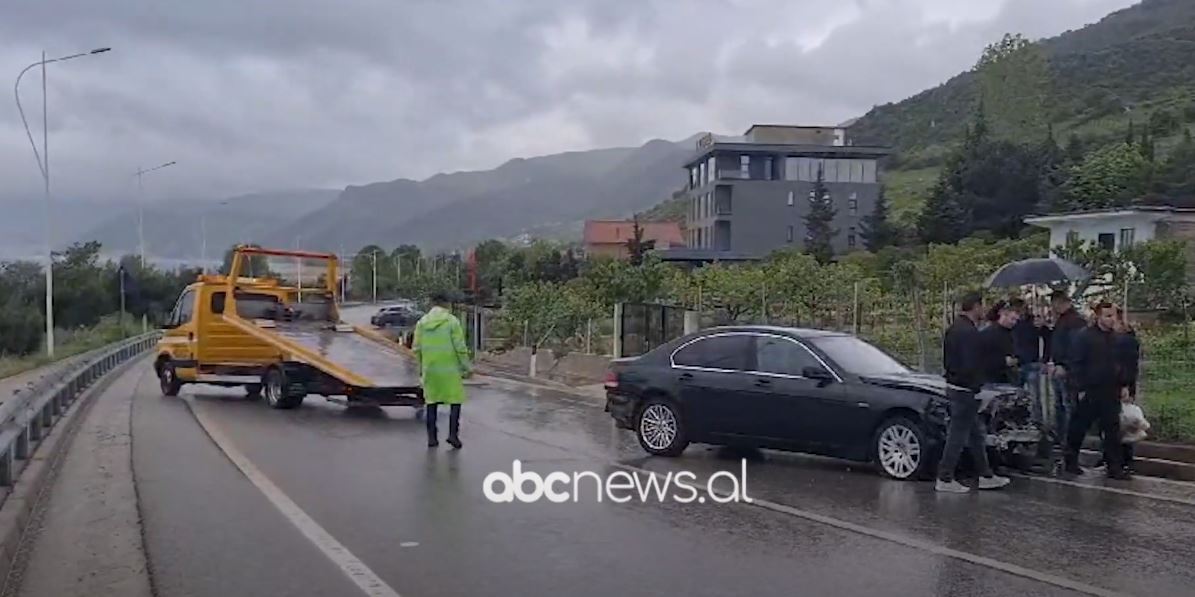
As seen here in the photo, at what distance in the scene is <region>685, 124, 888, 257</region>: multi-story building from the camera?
8338 cm

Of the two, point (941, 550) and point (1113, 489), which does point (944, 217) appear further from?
point (941, 550)

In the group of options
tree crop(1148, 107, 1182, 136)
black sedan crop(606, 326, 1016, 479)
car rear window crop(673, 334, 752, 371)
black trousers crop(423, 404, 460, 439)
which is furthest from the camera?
tree crop(1148, 107, 1182, 136)

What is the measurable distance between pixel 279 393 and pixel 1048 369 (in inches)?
465

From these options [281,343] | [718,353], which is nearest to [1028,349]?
[718,353]

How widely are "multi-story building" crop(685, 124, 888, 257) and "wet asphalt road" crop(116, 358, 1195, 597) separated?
68887mm

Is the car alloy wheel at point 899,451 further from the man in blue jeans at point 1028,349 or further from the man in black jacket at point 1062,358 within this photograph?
the man in blue jeans at point 1028,349

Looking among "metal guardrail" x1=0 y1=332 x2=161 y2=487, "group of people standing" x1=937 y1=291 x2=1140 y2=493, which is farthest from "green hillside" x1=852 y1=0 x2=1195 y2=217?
"group of people standing" x1=937 y1=291 x2=1140 y2=493

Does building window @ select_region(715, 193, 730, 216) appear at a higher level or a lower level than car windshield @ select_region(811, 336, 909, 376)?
higher

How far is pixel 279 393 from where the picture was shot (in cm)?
2009

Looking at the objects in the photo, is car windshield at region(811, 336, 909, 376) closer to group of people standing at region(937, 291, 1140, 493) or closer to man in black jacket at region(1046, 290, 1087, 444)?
group of people standing at region(937, 291, 1140, 493)

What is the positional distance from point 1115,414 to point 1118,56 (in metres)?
123

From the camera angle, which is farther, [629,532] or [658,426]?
[658,426]

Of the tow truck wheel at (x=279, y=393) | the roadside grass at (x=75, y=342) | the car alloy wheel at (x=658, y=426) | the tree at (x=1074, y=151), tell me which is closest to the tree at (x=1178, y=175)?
the tree at (x=1074, y=151)

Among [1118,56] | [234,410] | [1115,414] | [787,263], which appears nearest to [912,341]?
[787,263]
